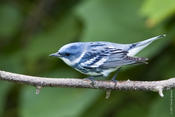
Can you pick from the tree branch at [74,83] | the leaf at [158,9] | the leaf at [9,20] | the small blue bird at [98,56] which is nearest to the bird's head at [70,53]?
the small blue bird at [98,56]

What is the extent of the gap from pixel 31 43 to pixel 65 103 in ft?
3.09

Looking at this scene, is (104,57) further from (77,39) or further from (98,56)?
(77,39)

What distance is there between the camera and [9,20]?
533cm

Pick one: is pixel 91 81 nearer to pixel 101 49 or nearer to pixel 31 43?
pixel 101 49

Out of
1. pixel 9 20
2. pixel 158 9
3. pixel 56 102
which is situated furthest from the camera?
pixel 9 20

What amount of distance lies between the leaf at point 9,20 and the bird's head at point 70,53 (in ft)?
7.61

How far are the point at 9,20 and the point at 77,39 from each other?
87cm

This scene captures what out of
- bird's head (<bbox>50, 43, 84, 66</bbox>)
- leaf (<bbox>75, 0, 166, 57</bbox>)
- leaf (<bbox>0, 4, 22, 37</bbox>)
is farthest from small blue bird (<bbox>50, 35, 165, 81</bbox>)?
leaf (<bbox>0, 4, 22, 37</bbox>)

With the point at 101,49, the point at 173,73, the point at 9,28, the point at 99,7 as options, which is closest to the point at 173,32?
the point at 173,73

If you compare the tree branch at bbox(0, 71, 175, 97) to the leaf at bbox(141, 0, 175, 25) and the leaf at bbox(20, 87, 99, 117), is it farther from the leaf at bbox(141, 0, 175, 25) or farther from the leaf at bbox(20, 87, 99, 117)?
the leaf at bbox(20, 87, 99, 117)

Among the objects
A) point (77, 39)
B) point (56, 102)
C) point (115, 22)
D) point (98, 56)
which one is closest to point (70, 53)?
point (98, 56)

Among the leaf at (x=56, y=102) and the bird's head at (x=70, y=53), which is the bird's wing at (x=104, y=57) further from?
the leaf at (x=56, y=102)

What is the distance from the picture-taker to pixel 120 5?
181 inches

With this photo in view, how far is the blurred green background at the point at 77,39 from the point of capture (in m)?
4.34
